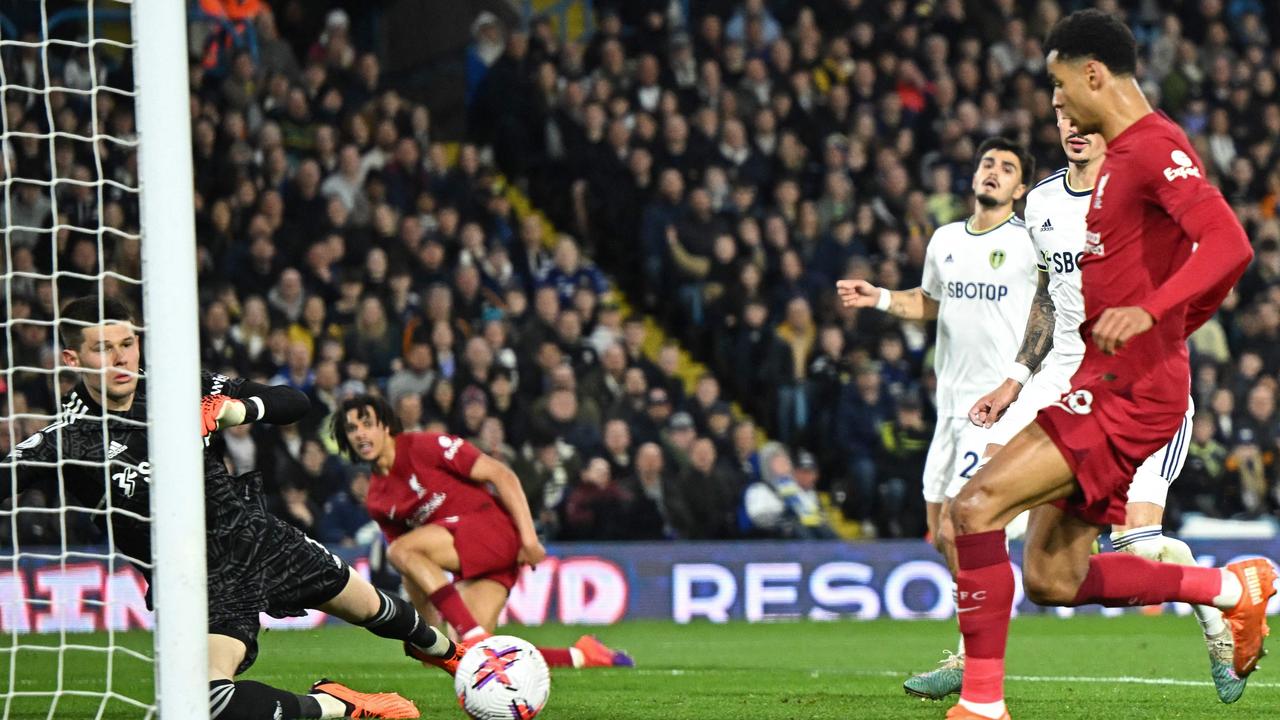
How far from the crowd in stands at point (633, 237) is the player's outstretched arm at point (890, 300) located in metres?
5.27

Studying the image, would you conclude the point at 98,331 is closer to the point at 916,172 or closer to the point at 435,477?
the point at 435,477

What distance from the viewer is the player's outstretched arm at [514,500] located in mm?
8867

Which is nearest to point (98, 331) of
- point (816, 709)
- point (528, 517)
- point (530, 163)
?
point (816, 709)

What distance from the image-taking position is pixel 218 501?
626 centimetres

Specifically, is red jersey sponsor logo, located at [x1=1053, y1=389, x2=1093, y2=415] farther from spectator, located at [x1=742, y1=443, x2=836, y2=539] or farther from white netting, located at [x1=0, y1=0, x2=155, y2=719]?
spectator, located at [x1=742, y1=443, x2=836, y2=539]

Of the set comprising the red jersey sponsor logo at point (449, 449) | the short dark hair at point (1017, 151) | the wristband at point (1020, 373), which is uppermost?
the short dark hair at point (1017, 151)

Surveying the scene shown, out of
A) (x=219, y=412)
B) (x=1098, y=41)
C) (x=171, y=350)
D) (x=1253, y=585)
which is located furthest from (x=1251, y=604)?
(x=171, y=350)

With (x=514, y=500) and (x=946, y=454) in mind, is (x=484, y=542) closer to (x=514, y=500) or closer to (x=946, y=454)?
(x=514, y=500)

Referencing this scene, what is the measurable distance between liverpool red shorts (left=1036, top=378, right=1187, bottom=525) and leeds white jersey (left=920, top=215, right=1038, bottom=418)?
3116 mm

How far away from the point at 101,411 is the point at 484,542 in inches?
140

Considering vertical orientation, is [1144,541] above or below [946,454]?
below

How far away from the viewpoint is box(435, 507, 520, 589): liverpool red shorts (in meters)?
9.34

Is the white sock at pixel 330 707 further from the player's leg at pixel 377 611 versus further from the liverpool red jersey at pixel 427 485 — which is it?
the liverpool red jersey at pixel 427 485

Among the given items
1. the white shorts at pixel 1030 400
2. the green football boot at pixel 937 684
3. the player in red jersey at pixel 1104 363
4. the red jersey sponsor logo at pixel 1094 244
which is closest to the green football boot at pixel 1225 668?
the green football boot at pixel 937 684
